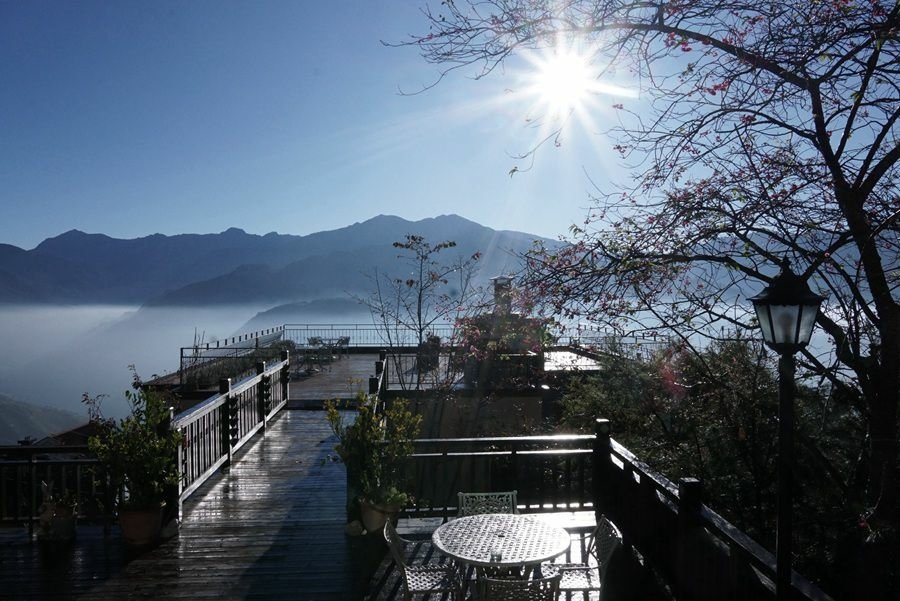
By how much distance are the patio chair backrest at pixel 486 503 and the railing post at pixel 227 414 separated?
453cm

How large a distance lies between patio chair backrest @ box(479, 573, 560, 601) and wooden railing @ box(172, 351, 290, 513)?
404 centimetres

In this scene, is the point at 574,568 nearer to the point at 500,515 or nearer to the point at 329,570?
the point at 500,515

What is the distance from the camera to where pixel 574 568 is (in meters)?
4.25

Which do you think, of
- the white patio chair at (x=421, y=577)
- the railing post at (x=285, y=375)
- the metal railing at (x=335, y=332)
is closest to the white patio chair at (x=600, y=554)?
the white patio chair at (x=421, y=577)

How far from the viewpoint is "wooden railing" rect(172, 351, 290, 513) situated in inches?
282

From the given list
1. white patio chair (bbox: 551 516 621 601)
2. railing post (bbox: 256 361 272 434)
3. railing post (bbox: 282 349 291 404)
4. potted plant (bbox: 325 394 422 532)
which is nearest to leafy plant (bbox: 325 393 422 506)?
potted plant (bbox: 325 394 422 532)

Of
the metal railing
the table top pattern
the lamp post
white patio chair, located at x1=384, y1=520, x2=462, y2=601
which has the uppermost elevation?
the lamp post

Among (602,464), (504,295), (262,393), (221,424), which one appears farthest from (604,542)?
(262,393)

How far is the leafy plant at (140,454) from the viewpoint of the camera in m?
5.96

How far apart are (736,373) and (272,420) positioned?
8.74 metres

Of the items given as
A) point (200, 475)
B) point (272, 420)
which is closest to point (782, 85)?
point (200, 475)

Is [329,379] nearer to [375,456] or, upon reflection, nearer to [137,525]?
[137,525]

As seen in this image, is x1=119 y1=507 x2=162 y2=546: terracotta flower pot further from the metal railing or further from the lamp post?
the metal railing

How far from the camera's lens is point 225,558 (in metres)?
5.69
